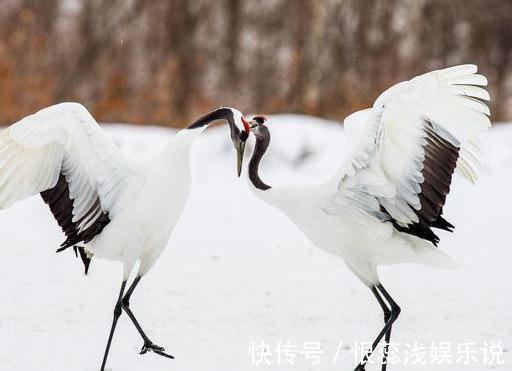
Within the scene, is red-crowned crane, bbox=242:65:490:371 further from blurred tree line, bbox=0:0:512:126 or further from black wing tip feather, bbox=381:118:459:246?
blurred tree line, bbox=0:0:512:126

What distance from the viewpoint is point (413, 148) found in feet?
12.6

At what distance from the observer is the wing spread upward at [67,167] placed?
13.2 ft

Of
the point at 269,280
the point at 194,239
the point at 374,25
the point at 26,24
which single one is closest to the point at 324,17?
the point at 374,25

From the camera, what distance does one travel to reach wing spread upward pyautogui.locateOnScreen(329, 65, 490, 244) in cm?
372

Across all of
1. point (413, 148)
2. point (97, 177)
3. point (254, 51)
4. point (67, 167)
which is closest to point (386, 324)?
point (413, 148)

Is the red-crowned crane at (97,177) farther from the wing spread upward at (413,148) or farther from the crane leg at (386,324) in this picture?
the crane leg at (386,324)

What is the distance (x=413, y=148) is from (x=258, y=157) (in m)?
0.83

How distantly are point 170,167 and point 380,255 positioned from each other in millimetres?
1108

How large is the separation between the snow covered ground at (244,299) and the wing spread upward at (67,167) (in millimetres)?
747

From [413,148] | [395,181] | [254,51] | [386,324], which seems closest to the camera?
[413,148]

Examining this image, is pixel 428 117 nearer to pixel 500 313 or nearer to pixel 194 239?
pixel 500 313

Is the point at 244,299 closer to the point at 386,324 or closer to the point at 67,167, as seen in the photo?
the point at 386,324

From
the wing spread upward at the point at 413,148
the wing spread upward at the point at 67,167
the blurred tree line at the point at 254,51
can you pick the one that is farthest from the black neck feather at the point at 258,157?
the blurred tree line at the point at 254,51

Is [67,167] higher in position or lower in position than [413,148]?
lower
